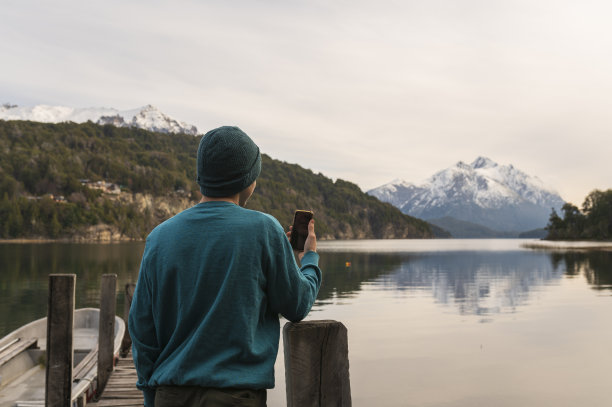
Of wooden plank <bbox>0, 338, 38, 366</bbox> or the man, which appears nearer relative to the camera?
the man

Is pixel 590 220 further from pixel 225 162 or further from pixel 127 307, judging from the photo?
pixel 225 162

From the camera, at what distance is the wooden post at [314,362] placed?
10.00 ft

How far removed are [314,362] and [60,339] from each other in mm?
6617

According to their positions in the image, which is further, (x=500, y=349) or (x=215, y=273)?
(x=500, y=349)

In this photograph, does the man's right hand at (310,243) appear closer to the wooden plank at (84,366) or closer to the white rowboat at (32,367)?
the white rowboat at (32,367)

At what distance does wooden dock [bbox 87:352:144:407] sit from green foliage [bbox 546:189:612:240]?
183350 millimetres

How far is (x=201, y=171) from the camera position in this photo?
3.12m

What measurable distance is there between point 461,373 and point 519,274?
45.9 meters

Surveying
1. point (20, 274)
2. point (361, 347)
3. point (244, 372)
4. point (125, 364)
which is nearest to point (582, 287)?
point (361, 347)

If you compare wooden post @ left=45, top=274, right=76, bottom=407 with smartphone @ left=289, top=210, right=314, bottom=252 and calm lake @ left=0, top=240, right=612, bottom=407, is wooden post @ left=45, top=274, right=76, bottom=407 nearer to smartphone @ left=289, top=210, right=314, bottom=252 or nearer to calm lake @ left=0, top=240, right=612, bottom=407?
smartphone @ left=289, top=210, right=314, bottom=252

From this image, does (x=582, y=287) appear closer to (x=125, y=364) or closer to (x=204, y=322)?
(x=125, y=364)

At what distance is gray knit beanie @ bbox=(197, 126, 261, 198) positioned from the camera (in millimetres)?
3059

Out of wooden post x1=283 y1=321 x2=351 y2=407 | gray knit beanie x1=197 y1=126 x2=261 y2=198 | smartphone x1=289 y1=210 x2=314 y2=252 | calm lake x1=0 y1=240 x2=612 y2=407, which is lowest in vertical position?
calm lake x1=0 y1=240 x2=612 y2=407

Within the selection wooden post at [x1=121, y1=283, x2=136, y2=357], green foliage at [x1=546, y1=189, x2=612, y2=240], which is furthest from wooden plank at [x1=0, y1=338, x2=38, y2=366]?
green foliage at [x1=546, y1=189, x2=612, y2=240]
